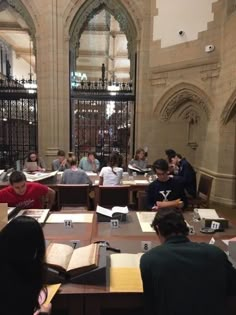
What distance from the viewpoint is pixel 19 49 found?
13828 millimetres

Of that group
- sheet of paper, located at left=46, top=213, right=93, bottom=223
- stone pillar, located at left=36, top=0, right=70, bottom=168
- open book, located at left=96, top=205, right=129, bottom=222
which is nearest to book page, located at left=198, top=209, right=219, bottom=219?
open book, located at left=96, top=205, right=129, bottom=222

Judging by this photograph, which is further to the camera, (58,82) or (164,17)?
(58,82)

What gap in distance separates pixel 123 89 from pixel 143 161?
2.57 m

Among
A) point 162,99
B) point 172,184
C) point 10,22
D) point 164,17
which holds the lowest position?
point 172,184

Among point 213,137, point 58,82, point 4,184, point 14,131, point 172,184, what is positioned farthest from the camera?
point 14,131

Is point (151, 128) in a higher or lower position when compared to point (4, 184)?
higher

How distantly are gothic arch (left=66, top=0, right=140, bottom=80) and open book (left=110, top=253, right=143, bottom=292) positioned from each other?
7.23 m

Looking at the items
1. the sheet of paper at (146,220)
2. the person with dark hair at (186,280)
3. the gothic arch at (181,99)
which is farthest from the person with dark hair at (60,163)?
the person with dark hair at (186,280)

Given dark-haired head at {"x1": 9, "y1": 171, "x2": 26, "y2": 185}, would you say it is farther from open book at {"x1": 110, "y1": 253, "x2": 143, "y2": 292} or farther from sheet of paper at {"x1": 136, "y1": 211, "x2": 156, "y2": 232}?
open book at {"x1": 110, "y1": 253, "x2": 143, "y2": 292}

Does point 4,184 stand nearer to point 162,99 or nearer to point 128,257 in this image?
point 128,257

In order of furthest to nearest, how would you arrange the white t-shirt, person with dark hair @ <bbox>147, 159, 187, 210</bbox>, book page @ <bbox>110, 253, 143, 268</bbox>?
the white t-shirt → person with dark hair @ <bbox>147, 159, 187, 210</bbox> → book page @ <bbox>110, 253, 143, 268</bbox>

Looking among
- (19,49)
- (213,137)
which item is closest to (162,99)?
Result: (213,137)

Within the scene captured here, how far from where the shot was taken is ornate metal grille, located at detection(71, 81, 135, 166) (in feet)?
29.5

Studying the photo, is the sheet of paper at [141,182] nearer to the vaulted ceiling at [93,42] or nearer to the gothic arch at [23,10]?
the gothic arch at [23,10]
